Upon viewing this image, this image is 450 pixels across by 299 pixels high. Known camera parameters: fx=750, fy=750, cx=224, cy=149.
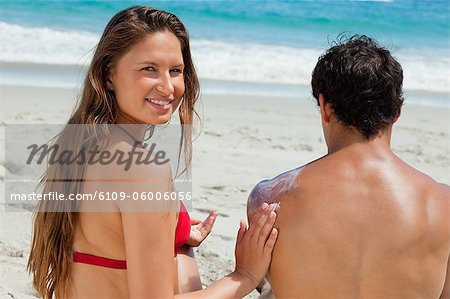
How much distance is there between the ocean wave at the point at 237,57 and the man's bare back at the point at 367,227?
8218 mm

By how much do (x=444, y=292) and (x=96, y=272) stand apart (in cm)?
124

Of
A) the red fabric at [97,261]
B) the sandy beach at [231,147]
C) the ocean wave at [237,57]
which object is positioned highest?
the red fabric at [97,261]

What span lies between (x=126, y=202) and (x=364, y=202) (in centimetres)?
80

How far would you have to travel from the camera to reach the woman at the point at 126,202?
2400 mm

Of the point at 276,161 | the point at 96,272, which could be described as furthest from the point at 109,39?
the point at 276,161

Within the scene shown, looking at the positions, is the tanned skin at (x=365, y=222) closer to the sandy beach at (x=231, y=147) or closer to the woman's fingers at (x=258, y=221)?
the woman's fingers at (x=258, y=221)

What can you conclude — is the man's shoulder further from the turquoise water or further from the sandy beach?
the turquoise water

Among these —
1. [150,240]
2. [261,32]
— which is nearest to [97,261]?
[150,240]

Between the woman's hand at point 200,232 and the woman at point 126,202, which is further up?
the woman at point 126,202

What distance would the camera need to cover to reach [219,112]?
808cm

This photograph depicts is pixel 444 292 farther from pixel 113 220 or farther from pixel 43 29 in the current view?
pixel 43 29

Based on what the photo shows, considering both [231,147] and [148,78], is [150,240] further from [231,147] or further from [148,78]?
[231,147]

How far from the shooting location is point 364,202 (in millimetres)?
2537

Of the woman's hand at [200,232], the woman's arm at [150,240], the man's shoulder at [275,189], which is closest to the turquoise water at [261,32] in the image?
the woman's hand at [200,232]
